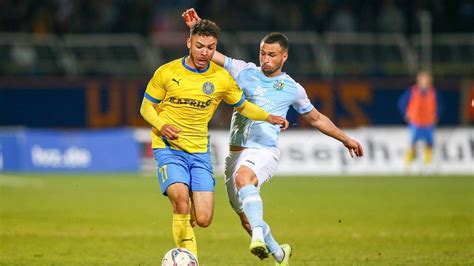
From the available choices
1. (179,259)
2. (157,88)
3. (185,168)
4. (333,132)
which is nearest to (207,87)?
(157,88)

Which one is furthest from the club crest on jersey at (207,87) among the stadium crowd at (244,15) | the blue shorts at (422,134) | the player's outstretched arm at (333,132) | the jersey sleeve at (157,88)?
the stadium crowd at (244,15)

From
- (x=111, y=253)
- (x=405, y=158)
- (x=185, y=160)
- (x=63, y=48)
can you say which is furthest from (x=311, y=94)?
(x=185, y=160)

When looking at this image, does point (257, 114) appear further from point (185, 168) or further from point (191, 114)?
point (185, 168)

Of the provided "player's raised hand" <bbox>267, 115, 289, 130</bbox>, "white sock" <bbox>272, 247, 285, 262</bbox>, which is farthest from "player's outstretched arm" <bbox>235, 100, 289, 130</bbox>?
"white sock" <bbox>272, 247, 285, 262</bbox>

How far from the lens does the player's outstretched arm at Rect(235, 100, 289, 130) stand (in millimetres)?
8812

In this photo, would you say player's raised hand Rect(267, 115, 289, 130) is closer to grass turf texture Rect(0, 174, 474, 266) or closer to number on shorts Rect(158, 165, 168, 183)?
number on shorts Rect(158, 165, 168, 183)

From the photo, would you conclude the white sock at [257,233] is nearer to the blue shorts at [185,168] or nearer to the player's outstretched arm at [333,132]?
the blue shorts at [185,168]

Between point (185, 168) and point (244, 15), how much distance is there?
62.0ft

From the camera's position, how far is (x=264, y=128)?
30.8 ft

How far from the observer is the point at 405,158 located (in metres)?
23.7

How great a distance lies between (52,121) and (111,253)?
597 inches

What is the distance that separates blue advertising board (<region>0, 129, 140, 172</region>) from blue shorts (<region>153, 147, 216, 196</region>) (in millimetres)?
15103

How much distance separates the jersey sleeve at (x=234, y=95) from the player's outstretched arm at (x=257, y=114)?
0.05 meters

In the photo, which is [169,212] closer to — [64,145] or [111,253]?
[111,253]
